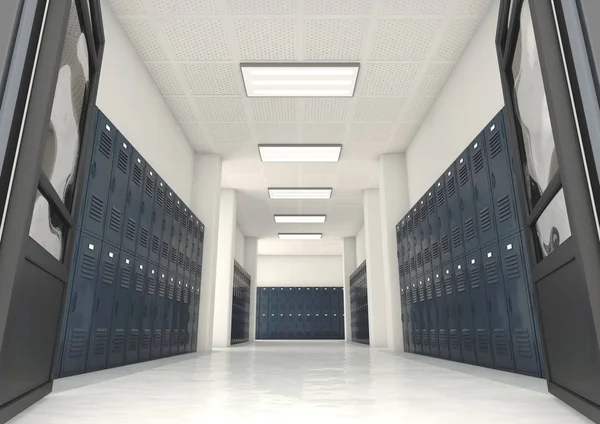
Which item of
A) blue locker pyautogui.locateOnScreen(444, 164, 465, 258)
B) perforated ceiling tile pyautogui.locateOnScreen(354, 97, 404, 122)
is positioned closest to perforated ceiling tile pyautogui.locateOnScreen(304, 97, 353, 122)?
perforated ceiling tile pyautogui.locateOnScreen(354, 97, 404, 122)

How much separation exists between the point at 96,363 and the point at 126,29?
322 centimetres

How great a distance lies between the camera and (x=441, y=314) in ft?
15.0

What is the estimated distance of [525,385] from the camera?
229 centimetres

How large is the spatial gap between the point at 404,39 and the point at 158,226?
3319 millimetres

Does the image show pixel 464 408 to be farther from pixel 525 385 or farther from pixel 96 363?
pixel 96 363

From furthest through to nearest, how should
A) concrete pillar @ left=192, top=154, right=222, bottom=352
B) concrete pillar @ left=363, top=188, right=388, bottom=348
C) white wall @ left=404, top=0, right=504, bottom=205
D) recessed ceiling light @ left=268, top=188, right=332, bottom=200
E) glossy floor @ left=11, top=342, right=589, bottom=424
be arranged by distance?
recessed ceiling light @ left=268, top=188, right=332, bottom=200
concrete pillar @ left=363, top=188, right=388, bottom=348
concrete pillar @ left=192, top=154, right=222, bottom=352
white wall @ left=404, top=0, right=504, bottom=205
glossy floor @ left=11, top=342, right=589, bottom=424

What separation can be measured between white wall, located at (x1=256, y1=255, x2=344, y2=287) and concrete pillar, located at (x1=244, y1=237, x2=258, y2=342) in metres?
3.44

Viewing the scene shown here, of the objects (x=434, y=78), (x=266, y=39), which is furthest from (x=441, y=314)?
(x=266, y=39)

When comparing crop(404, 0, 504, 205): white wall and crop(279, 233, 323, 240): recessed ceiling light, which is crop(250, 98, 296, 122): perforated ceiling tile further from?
crop(279, 233, 323, 240): recessed ceiling light

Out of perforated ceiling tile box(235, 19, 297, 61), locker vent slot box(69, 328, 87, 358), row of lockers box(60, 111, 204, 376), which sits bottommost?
locker vent slot box(69, 328, 87, 358)

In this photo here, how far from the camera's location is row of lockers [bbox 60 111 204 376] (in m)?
2.90

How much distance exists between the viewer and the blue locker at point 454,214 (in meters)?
4.03

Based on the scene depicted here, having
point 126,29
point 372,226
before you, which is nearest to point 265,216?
point 372,226

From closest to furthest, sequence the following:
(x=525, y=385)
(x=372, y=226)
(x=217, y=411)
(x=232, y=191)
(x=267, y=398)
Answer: (x=217, y=411) → (x=267, y=398) → (x=525, y=385) → (x=372, y=226) → (x=232, y=191)
